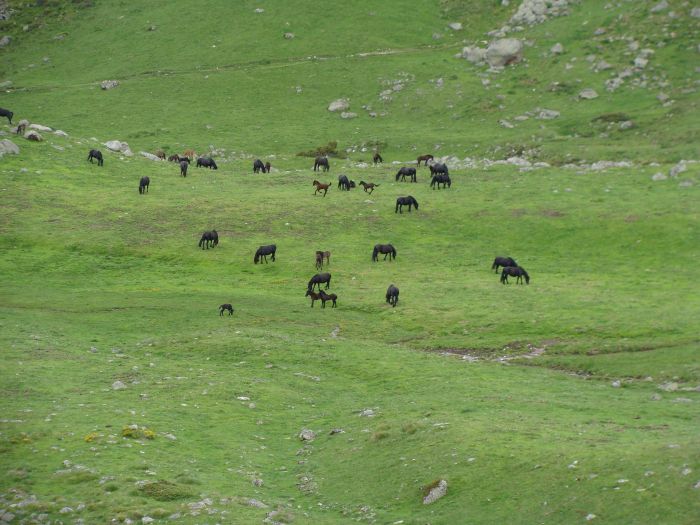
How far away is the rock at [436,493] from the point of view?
23547mm

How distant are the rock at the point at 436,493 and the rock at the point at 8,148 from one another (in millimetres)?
53191

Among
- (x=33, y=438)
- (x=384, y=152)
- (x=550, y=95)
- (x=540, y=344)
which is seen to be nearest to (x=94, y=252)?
(x=540, y=344)

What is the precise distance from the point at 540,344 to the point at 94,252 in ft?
90.6

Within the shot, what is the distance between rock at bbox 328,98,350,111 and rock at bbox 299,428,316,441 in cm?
7391

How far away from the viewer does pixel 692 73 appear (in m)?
92.6

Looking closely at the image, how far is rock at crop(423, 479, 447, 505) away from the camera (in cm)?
2355

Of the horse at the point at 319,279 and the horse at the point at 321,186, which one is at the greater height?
the horse at the point at 321,186

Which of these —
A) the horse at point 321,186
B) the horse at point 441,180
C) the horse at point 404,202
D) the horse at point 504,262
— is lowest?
the horse at point 504,262

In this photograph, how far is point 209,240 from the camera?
5753cm

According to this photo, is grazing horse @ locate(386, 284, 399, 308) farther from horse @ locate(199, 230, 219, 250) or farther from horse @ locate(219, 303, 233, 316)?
horse @ locate(199, 230, 219, 250)

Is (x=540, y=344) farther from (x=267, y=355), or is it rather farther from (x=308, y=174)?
(x=308, y=174)

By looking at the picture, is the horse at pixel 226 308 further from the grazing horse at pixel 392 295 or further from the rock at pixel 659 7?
the rock at pixel 659 7

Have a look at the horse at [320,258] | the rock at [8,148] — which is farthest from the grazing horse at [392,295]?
the rock at [8,148]

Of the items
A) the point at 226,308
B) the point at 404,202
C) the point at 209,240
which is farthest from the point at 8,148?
the point at 226,308
